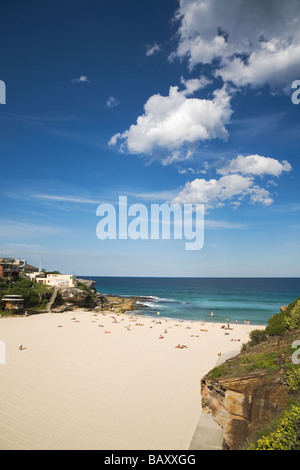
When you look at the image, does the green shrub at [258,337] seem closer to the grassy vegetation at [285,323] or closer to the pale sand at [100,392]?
the grassy vegetation at [285,323]

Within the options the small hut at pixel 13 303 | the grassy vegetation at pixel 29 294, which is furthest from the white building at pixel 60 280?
the small hut at pixel 13 303

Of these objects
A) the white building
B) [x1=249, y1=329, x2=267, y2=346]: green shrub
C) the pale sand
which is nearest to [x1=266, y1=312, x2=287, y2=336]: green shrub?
[x1=249, y1=329, x2=267, y2=346]: green shrub

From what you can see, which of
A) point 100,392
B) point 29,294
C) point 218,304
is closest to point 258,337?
point 100,392

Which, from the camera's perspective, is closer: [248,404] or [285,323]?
[248,404]

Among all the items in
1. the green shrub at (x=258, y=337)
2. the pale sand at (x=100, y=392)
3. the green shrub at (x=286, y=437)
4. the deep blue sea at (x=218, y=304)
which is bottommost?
the deep blue sea at (x=218, y=304)

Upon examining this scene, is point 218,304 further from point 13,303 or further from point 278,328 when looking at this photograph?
point 278,328

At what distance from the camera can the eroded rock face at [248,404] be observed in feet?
21.8

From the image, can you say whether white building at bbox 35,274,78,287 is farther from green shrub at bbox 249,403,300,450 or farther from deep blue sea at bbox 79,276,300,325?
green shrub at bbox 249,403,300,450

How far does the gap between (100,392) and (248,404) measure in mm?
8578

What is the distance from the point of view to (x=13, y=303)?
3759cm

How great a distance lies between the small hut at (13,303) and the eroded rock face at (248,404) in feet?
121
